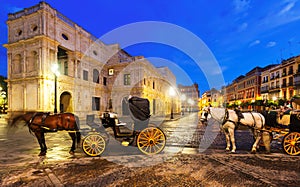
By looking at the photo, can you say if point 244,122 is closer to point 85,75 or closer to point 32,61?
point 32,61

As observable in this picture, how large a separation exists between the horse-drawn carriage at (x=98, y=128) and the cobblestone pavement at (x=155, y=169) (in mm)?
344

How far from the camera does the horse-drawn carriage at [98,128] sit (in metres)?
5.34

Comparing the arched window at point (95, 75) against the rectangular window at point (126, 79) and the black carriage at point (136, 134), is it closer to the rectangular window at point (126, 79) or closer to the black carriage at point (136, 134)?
the rectangular window at point (126, 79)

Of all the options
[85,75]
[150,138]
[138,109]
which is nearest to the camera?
[150,138]

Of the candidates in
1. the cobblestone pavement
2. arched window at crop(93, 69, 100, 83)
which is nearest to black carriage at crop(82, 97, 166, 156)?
the cobblestone pavement

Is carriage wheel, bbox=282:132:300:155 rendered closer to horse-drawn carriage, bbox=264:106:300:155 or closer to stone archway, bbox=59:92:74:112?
horse-drawn carriage, bbox=264:106:300:155

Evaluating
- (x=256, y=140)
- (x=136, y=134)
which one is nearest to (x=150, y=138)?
(x=136, y=134)

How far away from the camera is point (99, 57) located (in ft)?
85.4

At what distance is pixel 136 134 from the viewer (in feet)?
18.6

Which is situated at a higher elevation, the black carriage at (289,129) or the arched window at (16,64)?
the arched window at (16,64)

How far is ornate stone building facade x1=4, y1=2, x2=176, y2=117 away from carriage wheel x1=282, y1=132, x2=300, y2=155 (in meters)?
15.2

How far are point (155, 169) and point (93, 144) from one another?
2262 mm

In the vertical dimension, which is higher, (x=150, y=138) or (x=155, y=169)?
(x=150, y=138)

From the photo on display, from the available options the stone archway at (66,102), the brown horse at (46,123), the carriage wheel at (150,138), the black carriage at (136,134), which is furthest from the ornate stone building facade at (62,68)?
the carriage wheel at (150,138)
